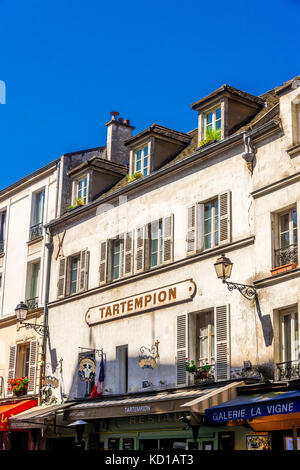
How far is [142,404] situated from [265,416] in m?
3.64

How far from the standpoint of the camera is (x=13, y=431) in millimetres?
21266

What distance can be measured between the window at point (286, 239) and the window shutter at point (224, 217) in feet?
4.53

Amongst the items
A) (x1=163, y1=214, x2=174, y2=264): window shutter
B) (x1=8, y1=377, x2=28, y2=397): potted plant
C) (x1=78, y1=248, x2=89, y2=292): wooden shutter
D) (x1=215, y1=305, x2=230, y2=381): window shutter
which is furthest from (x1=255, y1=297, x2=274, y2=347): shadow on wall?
(x1=8, y1=377, x2=28, y2=397): potted plant

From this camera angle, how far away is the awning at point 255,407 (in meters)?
11.4

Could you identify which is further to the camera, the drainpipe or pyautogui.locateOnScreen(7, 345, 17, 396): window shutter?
pyautogui.locateOnScreen(7, 345, 17, 396): window shutter

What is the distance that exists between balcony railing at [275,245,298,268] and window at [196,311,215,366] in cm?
231

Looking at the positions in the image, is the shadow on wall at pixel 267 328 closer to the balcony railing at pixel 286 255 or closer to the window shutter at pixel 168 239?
the balcony railing at pixel 286 255

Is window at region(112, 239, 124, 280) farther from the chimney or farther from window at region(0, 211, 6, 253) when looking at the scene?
window at region(0, 211, 6, 253)

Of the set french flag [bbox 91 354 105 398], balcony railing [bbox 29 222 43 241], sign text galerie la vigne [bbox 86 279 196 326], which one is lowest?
french flag [bbox 91 354 105 398]

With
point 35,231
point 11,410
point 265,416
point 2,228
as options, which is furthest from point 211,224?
point 2,228

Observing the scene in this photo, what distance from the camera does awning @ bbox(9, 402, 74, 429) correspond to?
59.4 ft

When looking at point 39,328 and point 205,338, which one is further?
point 39,328

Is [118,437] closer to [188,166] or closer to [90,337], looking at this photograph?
[90,337]

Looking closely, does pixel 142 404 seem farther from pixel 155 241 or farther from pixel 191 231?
pixel 155 241
